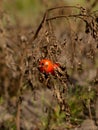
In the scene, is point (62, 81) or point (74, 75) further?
point (74, 75)

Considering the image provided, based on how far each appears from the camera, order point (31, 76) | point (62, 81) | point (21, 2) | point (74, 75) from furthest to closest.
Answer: point (21, 2) < point (74, 75) < point (31, 76) < point (62, 81)

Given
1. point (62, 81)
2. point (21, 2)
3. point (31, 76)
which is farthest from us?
point (21, 2)

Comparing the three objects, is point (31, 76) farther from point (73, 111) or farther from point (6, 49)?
point (6, 49)

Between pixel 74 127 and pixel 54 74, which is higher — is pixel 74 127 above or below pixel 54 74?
below

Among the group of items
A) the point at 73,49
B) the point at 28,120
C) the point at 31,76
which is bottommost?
the point at 28,120

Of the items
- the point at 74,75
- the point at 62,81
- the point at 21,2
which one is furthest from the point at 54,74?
the point at 21,2

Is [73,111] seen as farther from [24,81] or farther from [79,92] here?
[24,81]
